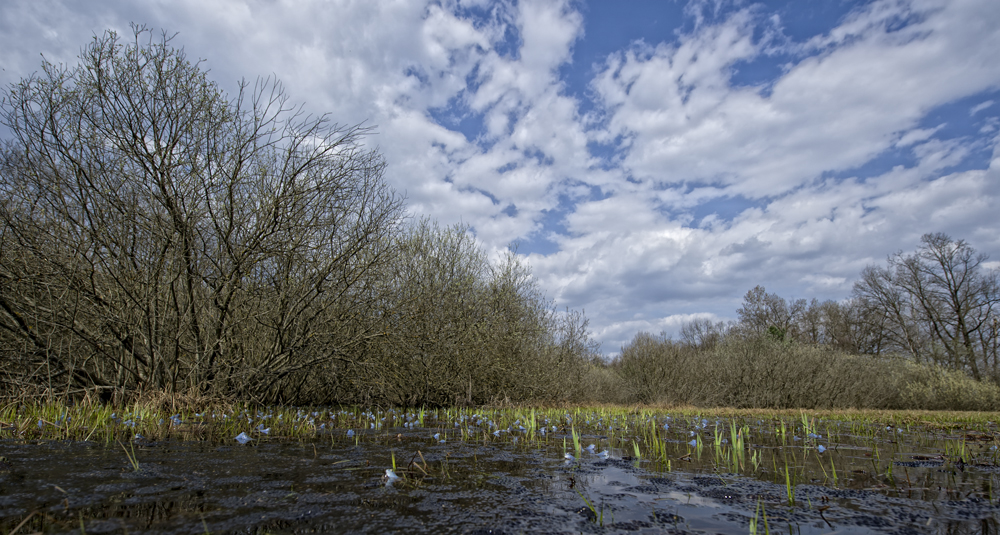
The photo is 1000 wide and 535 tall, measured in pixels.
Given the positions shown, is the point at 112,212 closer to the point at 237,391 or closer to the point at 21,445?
the point at 237,391

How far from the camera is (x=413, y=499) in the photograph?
2445 millimetres

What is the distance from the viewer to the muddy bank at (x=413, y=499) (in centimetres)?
201

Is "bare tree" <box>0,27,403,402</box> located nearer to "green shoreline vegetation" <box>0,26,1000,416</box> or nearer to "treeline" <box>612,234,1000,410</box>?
"green shoreline vegetation" <box>0,26,1000,416</box>

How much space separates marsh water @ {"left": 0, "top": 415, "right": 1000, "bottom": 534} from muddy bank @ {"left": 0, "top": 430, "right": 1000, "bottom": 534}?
0.01 meters

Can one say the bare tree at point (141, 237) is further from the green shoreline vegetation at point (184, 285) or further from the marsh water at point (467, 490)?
the marsh water at point (467, 490)

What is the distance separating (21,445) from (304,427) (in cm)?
238

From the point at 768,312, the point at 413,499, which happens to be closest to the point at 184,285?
the point at 413,499

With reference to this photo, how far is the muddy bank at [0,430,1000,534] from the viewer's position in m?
2.01

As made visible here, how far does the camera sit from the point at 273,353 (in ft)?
27.7

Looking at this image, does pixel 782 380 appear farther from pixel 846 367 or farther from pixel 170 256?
pixel 170 256

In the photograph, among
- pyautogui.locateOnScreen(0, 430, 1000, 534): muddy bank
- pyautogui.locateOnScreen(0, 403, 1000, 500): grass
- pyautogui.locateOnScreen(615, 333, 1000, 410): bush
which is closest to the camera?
pyautogui.locateOnScreen(0, 430, 1000, 534): muddy bank

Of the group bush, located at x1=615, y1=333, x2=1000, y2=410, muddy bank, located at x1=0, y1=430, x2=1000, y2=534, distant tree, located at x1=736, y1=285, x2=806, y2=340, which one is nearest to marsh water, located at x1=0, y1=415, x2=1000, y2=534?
muddy bank, located at x1=0, y1=430, x2=1000, y2=534

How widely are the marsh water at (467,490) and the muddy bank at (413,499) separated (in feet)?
0.04

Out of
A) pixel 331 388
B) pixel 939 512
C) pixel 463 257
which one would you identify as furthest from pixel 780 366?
pixel 939 512
